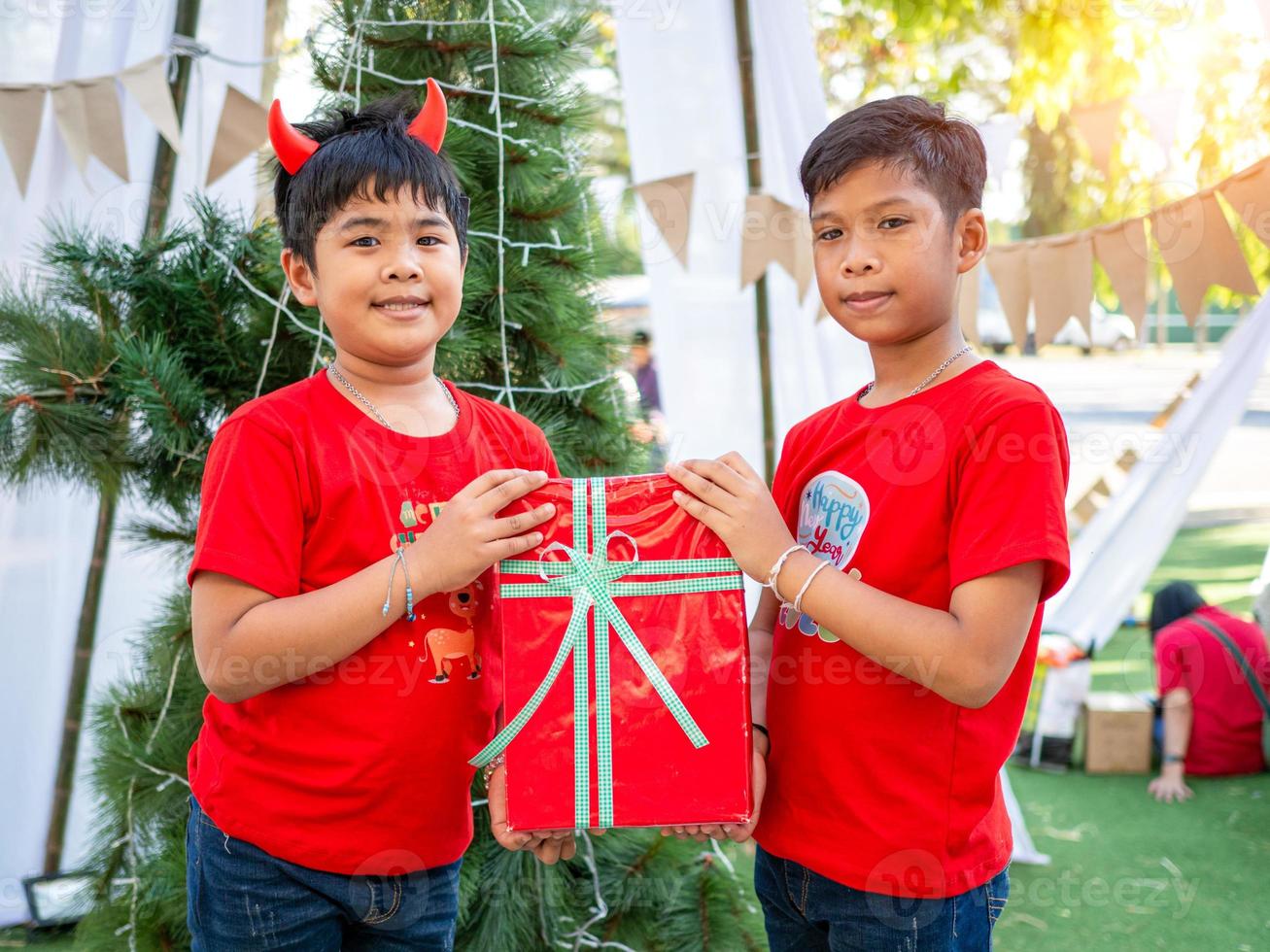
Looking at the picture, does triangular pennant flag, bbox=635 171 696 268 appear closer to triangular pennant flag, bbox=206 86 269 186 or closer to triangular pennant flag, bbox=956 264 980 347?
triangular pennant flag, bbox=956 264 980 347

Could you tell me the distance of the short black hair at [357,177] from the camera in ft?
4.88

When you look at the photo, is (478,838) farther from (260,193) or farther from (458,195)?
(260,193)

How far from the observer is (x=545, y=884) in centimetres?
225

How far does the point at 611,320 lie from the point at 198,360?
90cm

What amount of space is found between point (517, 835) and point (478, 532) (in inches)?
16.2

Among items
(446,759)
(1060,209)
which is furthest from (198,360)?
(1060,209)

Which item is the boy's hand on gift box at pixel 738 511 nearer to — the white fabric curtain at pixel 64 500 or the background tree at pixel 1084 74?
the white fabric curtain at pixel 64 500

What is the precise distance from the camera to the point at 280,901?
148 centimetres

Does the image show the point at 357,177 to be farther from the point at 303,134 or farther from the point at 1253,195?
the point at 1253,195

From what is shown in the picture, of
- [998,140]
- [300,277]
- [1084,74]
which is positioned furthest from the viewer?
[1084,74]

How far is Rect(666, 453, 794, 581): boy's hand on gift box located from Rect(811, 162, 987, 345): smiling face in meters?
0.26

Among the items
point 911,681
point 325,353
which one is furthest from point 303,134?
point 911,681

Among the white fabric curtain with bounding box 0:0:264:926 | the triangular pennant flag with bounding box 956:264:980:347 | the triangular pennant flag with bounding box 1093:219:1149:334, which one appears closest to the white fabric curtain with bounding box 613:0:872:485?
the triangular pennant flag with bounding box 956:264:980:347

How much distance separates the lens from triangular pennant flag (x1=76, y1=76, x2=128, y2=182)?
103 inches
